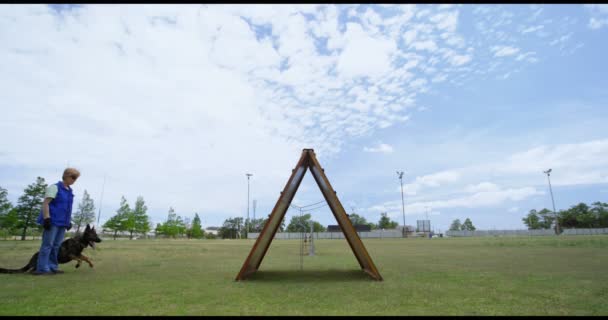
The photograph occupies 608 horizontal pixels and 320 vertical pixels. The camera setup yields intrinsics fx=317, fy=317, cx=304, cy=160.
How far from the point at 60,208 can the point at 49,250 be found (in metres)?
0.90

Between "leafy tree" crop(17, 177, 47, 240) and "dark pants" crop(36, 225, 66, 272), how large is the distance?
47.9 metres

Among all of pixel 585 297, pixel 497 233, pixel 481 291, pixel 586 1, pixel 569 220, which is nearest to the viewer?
pixel 586 1


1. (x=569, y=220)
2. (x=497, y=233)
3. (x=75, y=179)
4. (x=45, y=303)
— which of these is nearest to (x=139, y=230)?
(x=75, y=179)

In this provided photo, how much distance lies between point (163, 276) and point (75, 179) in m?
3.33

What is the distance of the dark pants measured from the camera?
667 cm

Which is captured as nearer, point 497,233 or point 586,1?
point 586,1

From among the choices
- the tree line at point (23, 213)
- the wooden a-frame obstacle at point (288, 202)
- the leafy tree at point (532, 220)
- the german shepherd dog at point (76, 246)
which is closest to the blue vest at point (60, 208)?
the german shepherd dog at point (76, 246)

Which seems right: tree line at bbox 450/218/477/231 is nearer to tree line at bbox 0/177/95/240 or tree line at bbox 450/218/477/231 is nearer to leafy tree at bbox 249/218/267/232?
leafy tree at bbox 249/218/267/232

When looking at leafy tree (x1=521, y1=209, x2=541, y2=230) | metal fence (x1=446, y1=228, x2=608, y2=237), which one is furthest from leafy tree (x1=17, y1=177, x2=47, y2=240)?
leafy tree (x1=521, y1=209, x2=541, y2=230)

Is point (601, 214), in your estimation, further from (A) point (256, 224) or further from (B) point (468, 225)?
(A) point (256, 224)

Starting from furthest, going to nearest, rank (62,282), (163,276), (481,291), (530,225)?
(530,225), (163,276), (62,282), (481,291)

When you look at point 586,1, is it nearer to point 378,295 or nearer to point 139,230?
point 378,295

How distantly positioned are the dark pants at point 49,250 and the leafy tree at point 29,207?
47.9 metres

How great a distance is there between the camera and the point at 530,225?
11150 cm
